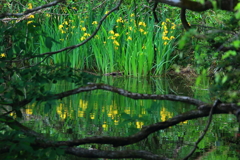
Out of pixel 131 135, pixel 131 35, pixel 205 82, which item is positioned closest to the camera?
pixel 131 135

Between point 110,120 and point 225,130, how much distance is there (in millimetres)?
1126

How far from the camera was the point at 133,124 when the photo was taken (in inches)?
168

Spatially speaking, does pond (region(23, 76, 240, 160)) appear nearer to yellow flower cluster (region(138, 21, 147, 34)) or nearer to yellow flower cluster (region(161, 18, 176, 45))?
yellow flower cluster (region(161, 18, 176, 45))

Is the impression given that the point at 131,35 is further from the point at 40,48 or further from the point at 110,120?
the point at 110,120

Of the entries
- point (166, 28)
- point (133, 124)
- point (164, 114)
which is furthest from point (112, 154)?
point (166, 28)

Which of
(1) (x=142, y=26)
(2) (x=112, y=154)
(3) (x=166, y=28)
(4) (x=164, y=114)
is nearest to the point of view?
(2) (x=112, y=154)

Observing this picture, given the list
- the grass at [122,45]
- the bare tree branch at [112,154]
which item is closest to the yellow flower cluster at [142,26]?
the grass at [122,45]

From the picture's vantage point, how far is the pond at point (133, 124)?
3.37 metres

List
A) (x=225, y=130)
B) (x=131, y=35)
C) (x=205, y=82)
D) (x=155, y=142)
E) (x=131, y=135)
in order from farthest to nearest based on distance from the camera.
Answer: (x=131, y=35) < (x=205, y=82) < (x=225, y=130) < (x=155, y=142) < (x=131, y=135)

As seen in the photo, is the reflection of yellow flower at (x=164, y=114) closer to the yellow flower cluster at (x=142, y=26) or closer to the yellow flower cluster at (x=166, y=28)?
the yellow flower cluster at (x=166, y=28)

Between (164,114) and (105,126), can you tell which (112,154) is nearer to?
(105,126)

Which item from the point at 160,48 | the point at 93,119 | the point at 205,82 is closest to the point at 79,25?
the point at 160,48

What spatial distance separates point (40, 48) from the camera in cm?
857

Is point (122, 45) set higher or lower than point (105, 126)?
higher
